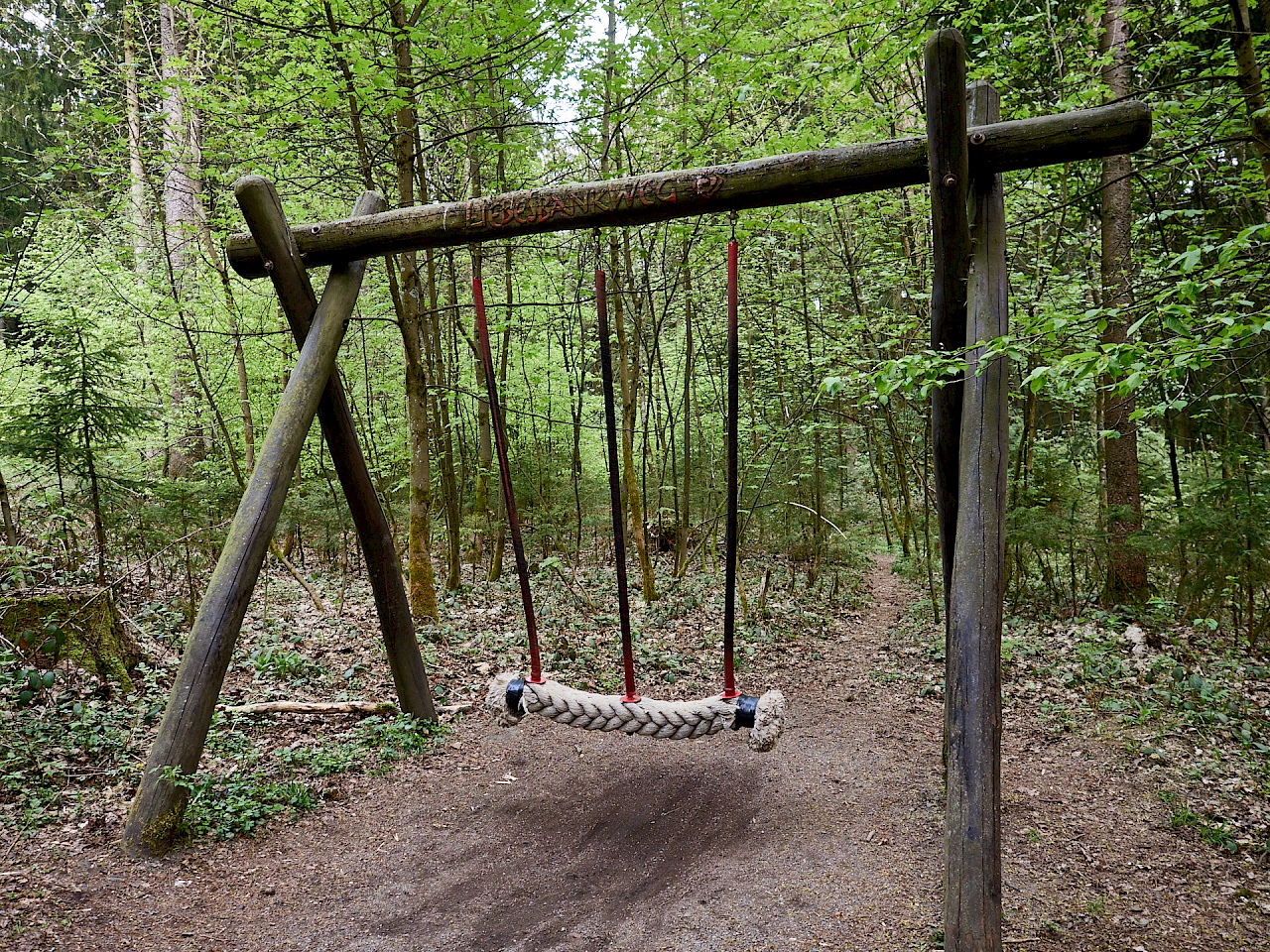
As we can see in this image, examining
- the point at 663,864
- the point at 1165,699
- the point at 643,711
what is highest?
the point at 643,711

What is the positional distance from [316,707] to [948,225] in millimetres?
4605

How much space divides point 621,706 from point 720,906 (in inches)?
37.2

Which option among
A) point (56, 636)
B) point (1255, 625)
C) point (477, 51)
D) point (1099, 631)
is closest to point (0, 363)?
point (56, 636)

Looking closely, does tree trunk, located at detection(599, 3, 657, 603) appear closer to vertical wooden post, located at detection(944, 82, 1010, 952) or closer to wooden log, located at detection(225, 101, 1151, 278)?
wooden log, located at detection(225, 101, 1151, 278)

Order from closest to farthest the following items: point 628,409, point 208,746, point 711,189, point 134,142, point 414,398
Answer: point 711,189
point 208,746
point 414,398
point 134,142
point 628,409

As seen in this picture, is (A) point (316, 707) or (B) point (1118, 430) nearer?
(A) point (316, 707)

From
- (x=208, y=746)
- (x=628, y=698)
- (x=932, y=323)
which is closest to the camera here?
(x=932, y=323)

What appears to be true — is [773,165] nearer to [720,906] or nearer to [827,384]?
[827,384]

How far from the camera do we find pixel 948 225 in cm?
288

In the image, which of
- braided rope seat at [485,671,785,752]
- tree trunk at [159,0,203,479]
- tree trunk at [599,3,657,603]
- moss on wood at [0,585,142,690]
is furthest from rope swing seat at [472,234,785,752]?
tree trunk at [159,0,203,479]

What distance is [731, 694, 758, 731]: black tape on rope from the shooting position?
3.30 metres

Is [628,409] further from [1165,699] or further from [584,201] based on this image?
[1165,699]

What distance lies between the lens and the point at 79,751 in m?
3.75

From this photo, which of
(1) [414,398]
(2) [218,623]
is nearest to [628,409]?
(1) [414,398]
